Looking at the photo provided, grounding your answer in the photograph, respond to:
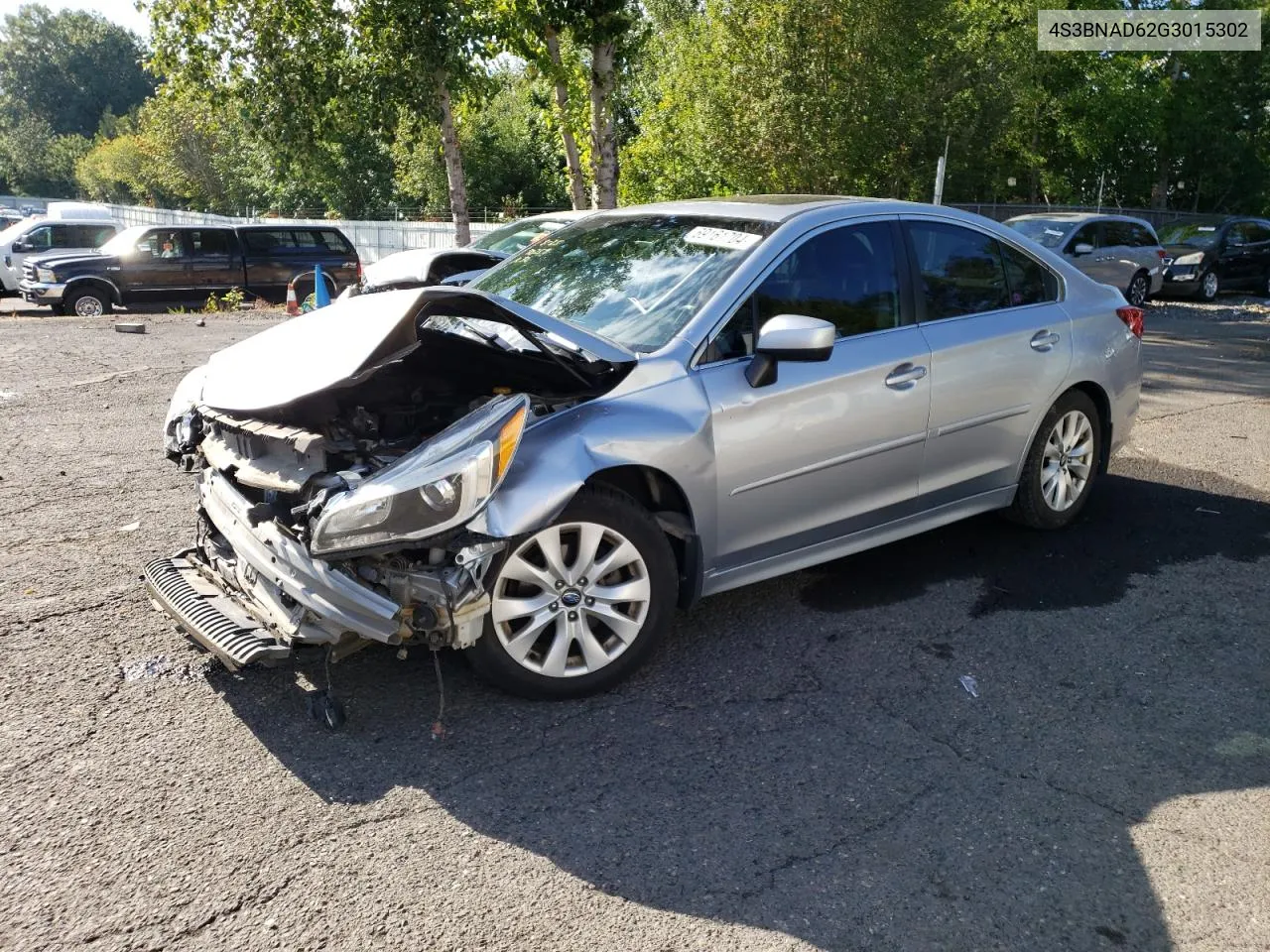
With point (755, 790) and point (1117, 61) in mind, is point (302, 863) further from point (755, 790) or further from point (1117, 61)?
point (1117, 61)

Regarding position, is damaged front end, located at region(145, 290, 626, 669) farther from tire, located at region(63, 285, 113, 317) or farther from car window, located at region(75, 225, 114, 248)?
car window, located at region(75, 225, 114, 248)

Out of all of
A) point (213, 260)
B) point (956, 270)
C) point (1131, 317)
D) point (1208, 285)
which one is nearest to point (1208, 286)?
point (1208, 285)

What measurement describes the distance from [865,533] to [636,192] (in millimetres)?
22200

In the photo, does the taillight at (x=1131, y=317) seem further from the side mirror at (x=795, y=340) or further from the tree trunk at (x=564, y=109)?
the tree trunk at (x=564, y=109)

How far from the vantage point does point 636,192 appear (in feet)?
83.7

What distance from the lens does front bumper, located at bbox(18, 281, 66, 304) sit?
1688 cm

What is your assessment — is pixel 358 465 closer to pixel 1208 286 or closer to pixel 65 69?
pixel 1208 286

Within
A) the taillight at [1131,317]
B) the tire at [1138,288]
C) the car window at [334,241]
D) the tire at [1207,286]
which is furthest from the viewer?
the tire at [1207,286]

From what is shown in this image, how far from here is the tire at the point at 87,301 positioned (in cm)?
1700

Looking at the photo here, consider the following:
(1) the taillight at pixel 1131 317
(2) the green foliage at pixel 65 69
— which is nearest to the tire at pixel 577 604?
(1) the taillight at pixel 1131 317

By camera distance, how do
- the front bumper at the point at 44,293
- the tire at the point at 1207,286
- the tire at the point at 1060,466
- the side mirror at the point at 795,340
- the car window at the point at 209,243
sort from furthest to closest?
the tire at the point at 1207,286 → the car window at the point at 209,243 → the front bumper at the point at 44,293 → the tire at the point at 1060,466 → the side mirror at the point at 795,340

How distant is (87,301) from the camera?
17078mm

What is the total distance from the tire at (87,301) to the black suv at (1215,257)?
18.9 metres

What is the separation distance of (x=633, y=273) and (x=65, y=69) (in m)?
134
